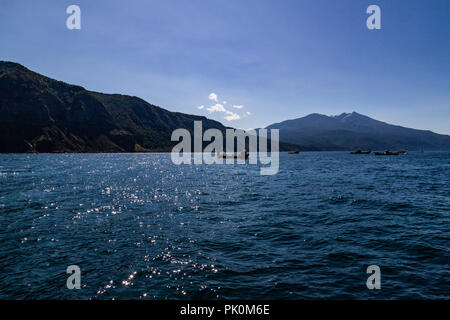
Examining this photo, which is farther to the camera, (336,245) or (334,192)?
(334,192)

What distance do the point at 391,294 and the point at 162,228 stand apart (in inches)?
563

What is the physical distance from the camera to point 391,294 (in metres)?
9.37

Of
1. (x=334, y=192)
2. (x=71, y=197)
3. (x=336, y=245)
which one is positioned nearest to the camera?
(x=336, y=245)

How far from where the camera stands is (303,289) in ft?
31.8

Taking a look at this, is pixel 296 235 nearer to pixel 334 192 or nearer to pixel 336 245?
pixel 336 245

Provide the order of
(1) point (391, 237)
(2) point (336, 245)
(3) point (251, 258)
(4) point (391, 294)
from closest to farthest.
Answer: (4) point (391, 294) → (3) point (251, 258) → (2) point (336, 245) → (1) point (391, 237)

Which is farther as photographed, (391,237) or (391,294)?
(391,237)
